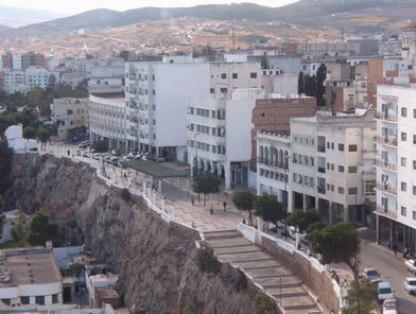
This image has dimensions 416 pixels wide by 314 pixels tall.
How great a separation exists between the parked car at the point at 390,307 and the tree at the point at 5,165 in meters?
31.7

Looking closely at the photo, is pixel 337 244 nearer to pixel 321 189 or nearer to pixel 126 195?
pixel 321 189

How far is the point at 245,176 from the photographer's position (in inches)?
1501

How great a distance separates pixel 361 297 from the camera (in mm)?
19906

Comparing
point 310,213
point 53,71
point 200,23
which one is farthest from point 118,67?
point 200,23

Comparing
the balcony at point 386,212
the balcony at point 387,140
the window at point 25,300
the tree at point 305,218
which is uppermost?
the balcony at point 387,140

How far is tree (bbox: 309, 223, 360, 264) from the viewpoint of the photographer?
2312 centimetres

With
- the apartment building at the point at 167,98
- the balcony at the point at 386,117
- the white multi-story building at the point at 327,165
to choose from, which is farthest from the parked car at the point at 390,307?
the apartment building at the point at 167,98

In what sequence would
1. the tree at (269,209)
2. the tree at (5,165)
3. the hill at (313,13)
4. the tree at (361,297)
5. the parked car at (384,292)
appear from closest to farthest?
the tree at (361,297), the parked car at (384,292), the tree at (269,209), the tree at (5,165), the hill at (313,13)

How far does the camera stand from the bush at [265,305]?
2248 cm

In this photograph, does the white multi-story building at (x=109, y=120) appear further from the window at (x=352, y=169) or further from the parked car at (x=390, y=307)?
the parked car at (x=390, y=307)

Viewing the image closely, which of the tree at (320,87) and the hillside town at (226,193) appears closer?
the hillside town at (226,193)

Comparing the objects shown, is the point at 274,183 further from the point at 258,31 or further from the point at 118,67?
the point at 258,31

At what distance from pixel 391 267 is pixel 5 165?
29.3 metres

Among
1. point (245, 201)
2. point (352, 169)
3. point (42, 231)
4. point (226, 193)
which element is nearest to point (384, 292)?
point (352, 169)
